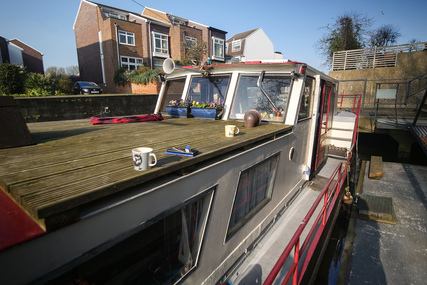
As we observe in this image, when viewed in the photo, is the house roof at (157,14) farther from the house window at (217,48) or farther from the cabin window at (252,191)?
the cabin window at (252,191)

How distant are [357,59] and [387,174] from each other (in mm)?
16051

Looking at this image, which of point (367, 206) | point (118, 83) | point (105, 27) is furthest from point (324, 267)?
point (105, 27)

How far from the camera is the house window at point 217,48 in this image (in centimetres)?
3441

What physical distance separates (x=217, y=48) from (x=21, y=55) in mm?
29657

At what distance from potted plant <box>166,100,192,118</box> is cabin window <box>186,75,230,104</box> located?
0.80ft

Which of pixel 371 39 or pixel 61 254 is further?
pixel 371 39

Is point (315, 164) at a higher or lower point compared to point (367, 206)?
higher

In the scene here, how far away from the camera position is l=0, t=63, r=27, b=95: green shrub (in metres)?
13.0

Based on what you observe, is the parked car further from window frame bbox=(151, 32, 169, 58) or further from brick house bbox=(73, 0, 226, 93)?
window frame bbox=(151, 32, 169, 58)

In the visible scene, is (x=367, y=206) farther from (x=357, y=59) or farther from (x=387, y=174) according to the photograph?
(x=357, y=59)

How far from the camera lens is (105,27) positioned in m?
25.7

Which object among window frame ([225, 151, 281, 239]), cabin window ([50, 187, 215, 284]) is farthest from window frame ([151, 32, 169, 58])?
cabin window ([50, 187, 215, 284])

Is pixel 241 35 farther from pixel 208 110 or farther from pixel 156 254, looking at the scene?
pixel 156 254

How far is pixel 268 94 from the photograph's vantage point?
475 cm
